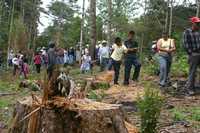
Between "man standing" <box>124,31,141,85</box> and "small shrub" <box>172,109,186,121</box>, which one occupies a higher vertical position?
"man standing" <box>124,31,141,85</box>

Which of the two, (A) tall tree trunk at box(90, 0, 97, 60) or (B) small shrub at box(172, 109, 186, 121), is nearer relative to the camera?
(B) small shrub at box(172, 109, 186, 121)

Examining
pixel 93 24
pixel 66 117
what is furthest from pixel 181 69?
pixel 66 117

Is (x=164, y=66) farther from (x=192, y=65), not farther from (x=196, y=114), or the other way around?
(x=196, y=114)

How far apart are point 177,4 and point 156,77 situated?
2660 cm

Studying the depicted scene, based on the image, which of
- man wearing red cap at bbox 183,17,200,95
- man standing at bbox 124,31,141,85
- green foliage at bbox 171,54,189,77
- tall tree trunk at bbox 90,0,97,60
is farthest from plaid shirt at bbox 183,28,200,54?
→ tall tree trunk at bbox 90,0,97,60

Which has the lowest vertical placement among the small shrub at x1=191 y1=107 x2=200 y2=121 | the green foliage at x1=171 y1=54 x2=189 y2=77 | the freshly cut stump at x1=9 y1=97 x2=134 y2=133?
the small shrub at x1=191 y1=107 x2=200 y2=121

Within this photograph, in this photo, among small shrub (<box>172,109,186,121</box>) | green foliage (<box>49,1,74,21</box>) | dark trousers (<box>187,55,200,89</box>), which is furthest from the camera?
green foliage (<box>49,1,74,21</box>)

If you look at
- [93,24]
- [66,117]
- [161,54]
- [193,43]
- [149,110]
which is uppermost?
[93,24]

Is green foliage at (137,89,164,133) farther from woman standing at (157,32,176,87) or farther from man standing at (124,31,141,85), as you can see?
man standing at (124,31,141,85)

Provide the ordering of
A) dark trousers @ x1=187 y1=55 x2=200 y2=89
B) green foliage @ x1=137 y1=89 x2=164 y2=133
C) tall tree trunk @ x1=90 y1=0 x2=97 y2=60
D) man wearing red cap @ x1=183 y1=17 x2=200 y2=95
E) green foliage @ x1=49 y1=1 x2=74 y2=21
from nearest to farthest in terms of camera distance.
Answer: green foliage @ x1=137 y1=89 x2=164 y2=133 < man wearing red cap @ x1=183 y1=17 x2=200 y2=95 < dark trousers @ x1=187 y1=55 x2=200 y2=89 < tall tree trunk @ x1=90 y1=0 x2=97 y2=60 < green foliage @ x1=49 y1=1 x2=74 y2=21

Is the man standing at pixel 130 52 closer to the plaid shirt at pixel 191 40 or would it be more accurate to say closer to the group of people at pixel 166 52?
the group of people at pixel 166 52

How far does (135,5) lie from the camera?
58844mm

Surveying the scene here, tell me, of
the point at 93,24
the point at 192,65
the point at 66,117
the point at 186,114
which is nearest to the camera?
the point at 66,117

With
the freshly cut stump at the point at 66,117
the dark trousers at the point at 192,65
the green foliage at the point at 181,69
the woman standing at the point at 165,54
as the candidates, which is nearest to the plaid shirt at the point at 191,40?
the dark trousers at the point at 192,65
